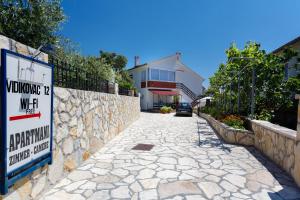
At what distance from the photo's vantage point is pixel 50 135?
12.3ft

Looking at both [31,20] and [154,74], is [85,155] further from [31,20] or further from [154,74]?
[154,74]

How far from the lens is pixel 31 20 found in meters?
8.56

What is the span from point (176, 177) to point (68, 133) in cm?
267

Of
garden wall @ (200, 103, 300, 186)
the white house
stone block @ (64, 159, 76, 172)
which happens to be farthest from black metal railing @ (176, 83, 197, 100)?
stone block @ (64, 159, 76, 172)

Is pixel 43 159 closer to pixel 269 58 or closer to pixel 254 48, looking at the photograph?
pixel 269 58

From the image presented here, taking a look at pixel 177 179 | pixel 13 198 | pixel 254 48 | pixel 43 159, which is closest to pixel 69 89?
pixel 43 159

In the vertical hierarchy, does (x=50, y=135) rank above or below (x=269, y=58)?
below

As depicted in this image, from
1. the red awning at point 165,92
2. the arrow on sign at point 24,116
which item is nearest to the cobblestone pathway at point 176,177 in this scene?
the arrow on sign at point 24,116

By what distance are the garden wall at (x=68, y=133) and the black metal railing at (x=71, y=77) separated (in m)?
0.20

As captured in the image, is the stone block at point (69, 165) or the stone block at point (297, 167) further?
the stone block at point (69, 165)

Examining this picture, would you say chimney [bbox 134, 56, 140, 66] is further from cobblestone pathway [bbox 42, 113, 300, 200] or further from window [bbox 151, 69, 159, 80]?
cobblestone pathway [bbox 42, 113, 300, 200]

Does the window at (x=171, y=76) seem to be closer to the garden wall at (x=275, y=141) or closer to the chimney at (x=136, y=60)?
the chimney at (x=136, y=60)

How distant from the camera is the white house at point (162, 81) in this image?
29.4 meters

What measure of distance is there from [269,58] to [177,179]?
320 inches
